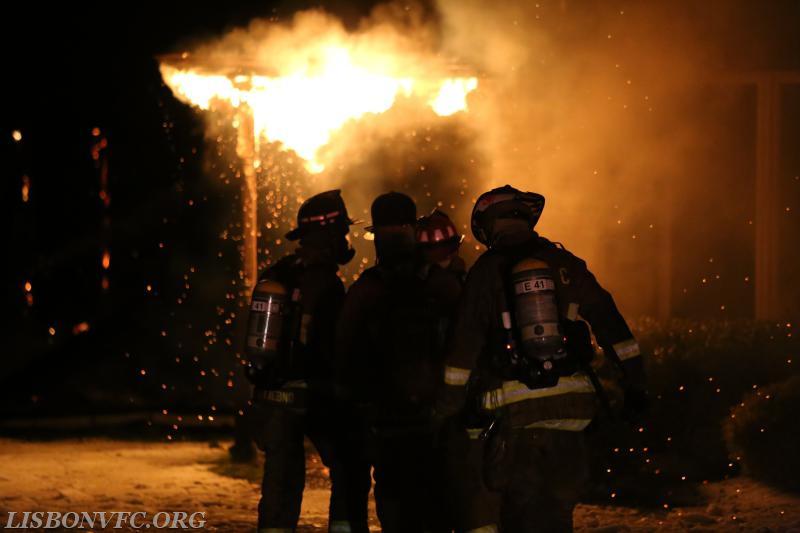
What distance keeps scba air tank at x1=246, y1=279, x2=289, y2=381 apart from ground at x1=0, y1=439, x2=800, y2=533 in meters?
2.04

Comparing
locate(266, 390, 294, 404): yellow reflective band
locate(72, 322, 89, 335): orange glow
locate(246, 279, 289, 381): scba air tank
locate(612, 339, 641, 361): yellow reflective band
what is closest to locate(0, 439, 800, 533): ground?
locate(266, 390, 294, 404): yellow reflective band

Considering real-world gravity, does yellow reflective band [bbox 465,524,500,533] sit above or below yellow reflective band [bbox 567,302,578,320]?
below

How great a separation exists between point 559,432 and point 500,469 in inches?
10.7

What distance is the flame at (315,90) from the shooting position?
30.4 feet

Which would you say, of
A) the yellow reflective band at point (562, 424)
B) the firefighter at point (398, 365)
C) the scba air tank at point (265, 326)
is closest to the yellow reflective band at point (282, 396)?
the scba air tank at point (265, 326)

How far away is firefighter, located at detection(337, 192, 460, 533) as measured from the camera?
4.84 meters

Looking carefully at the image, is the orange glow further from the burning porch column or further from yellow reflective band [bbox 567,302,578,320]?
yellow reflective band [bbox 567,302,578,320]

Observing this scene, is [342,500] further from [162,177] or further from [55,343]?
[162,177]

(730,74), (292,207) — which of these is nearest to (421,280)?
(730,74)

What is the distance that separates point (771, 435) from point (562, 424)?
11.1 feet

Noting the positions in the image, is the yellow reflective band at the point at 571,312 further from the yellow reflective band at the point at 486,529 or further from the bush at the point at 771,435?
the bush at the point at 771,435

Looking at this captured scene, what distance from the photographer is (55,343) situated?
19094 millimetres

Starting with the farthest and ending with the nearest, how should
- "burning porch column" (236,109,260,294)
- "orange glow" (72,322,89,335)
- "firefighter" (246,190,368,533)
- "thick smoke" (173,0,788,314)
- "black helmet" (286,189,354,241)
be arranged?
"orange glow" (72,322,89,335) < "thick smoke" (173,0,788,314) < "burning porch column" (236,109,260,294) < "black helmet" (286,189,354,241) < "firefighter" (246,190,368,533)

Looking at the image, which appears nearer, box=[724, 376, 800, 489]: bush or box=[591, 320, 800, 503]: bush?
box=[724, 376, 800, 489]: bush
